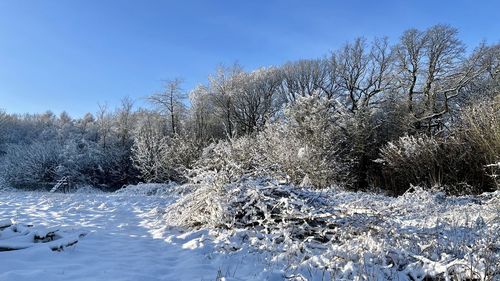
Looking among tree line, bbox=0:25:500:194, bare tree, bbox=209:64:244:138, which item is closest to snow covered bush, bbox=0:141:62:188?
tree line, bbox=0:25:500:194

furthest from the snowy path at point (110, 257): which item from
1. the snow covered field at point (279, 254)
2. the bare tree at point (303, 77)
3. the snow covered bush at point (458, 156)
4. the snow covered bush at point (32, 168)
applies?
the bare tree at point (303, 77)

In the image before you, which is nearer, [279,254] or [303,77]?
[279,254]

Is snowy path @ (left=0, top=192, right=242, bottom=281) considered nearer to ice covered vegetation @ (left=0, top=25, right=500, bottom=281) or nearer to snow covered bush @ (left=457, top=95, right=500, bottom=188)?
ice covered vegetation @ (left=0, top=25, right=500, bottom=281)

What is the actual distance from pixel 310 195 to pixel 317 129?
980 centimetres

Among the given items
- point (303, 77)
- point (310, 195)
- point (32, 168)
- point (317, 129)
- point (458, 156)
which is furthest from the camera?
point (303, 77)

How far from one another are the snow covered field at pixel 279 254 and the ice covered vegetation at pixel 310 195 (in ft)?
0.08

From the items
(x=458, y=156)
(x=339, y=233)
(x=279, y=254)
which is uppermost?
(x=458, y=156)

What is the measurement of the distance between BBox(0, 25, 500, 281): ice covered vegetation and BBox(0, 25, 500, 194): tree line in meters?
0.10

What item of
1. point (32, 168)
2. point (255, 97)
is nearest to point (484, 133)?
point (32, 168)

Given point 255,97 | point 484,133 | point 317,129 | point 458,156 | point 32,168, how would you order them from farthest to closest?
1. point 255,97
2. point 32,168
3. point 317,129
4. point 458,156
5. point 484,133

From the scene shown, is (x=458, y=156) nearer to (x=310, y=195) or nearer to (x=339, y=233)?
(x=310, y=195)

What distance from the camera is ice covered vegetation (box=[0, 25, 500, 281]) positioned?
4.27 m

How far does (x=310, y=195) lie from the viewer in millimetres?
6762

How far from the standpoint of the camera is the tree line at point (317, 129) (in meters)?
12.8
